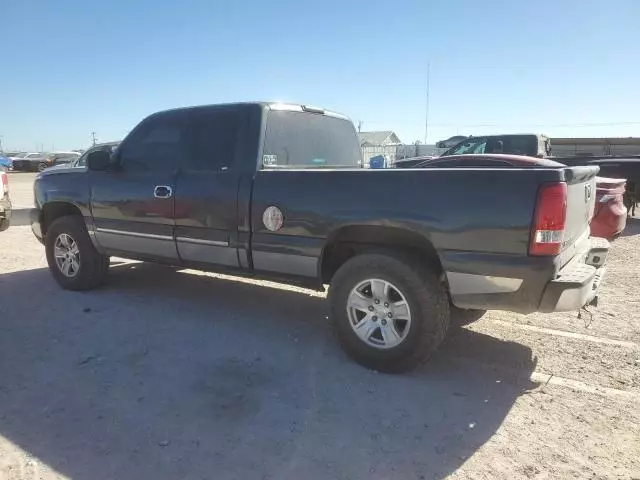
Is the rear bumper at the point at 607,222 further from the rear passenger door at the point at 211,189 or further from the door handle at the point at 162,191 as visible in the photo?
the door handle at the point at 162,191

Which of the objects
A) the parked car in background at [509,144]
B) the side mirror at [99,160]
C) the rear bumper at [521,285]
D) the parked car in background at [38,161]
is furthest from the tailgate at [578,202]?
the parked car in background at [38,161]

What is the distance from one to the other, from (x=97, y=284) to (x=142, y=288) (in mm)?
492

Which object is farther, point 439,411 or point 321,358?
point 321,358

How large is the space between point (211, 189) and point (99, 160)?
5.06 ft

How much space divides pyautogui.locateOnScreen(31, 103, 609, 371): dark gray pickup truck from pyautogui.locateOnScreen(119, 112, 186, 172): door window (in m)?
0.01

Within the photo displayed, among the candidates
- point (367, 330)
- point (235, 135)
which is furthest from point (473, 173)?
point (235, 135)

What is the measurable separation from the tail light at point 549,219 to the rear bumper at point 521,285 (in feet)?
0.25

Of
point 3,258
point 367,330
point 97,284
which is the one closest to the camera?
point 367,330

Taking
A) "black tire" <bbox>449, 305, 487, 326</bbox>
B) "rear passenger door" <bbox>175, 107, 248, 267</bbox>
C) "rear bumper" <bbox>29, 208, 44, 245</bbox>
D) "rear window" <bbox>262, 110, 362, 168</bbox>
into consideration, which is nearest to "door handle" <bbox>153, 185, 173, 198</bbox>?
"rear passenger door" <bbox>175, 107, 248, 267</bbox>

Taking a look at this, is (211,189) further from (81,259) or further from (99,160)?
(81,259)

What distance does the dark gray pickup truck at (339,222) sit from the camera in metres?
3.17

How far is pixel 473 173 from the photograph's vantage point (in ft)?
10.7

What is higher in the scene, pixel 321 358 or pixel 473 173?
pixel 473 173

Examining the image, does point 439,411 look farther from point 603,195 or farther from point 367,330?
point 603,195
